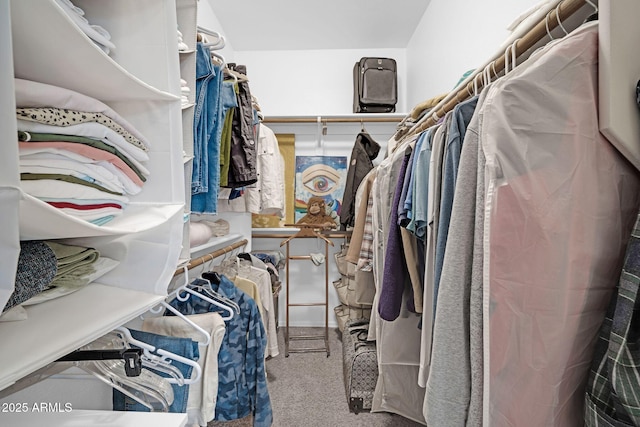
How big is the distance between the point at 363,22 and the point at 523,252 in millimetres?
2832

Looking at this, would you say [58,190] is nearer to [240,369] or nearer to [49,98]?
[49,98]

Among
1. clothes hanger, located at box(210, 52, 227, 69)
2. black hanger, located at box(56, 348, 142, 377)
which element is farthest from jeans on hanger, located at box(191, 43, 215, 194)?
black hanger, located at box(56, 348, 142, 377)

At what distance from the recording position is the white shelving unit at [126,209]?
32cm

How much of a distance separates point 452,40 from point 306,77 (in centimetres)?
163

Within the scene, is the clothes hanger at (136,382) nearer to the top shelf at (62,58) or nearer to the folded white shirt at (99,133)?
the folded white shirt at (99,133)

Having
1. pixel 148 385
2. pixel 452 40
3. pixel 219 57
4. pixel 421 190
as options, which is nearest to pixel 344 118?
pixel 452 40

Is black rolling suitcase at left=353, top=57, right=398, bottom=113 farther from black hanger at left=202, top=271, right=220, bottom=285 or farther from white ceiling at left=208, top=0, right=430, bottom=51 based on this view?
black hanger at left=202, top=271, right=220, bottom=285

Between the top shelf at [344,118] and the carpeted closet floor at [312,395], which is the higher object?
the top shelf at [344,118]

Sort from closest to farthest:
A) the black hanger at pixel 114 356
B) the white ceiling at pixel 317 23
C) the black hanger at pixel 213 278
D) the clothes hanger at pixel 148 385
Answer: the black hanger at pixel 114 356, the clothes hanger at pixel 148 385, the black hanger at pixel 213 278, the white ceiling at pixel 317 23

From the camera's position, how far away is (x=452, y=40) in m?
2.10

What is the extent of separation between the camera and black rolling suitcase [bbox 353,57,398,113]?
9.99ft

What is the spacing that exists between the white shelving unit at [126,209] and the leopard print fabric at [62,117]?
71mm

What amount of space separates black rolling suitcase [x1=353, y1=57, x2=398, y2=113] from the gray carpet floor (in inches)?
90.1

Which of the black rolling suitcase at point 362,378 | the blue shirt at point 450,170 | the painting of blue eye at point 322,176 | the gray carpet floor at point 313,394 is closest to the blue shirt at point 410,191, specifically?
the blue shirt at point 450,170
